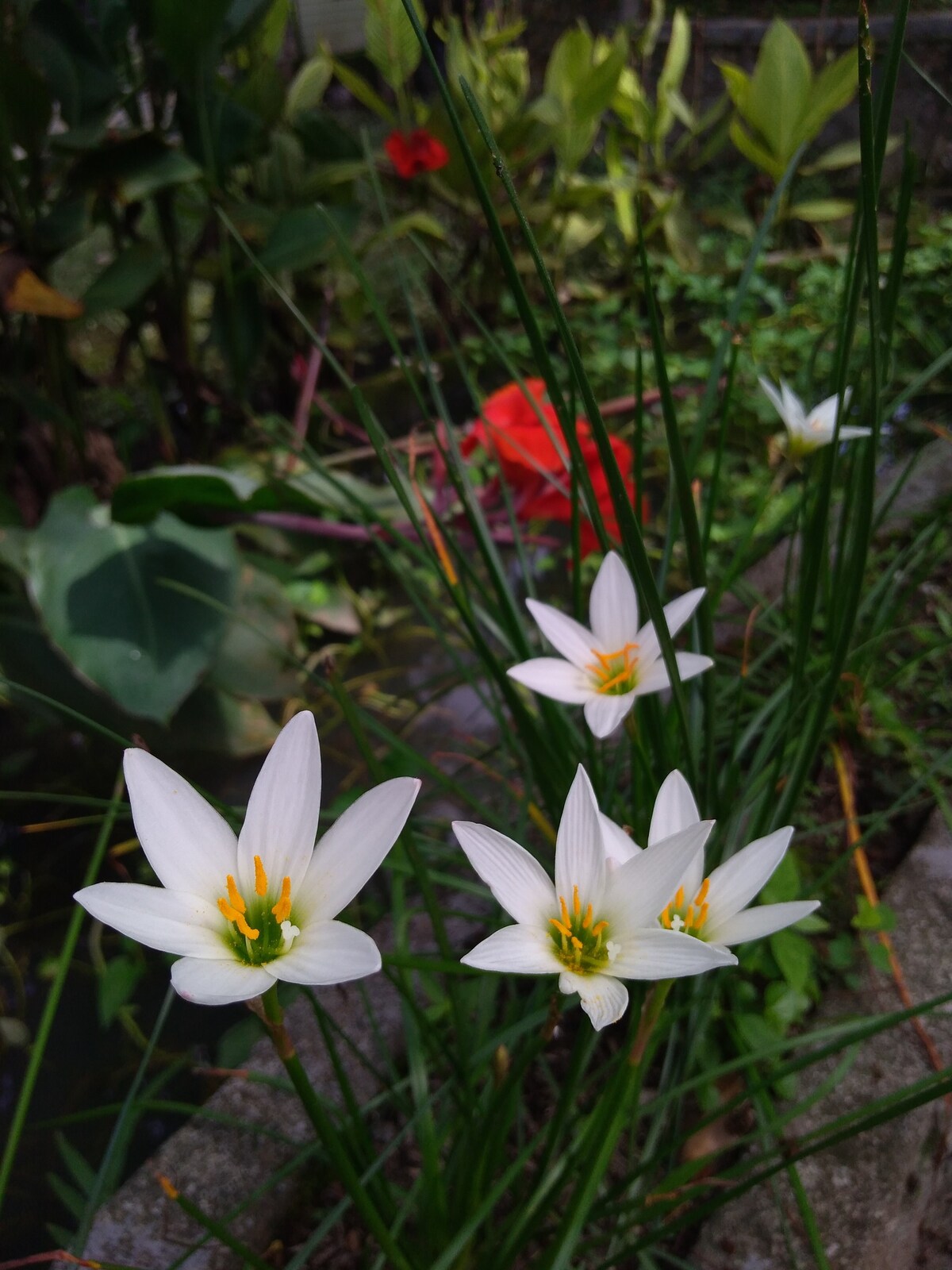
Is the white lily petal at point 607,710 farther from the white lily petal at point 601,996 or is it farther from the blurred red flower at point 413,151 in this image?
the blurred red flower at point 413,151

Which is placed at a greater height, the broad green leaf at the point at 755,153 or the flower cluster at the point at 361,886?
the broad green leaf at the point at 755,153

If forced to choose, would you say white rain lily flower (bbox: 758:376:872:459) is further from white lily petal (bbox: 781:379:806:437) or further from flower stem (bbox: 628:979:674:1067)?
flower stem (bbox: 628:979:674:1067)

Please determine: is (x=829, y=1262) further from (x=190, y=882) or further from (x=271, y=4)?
(x=271, y=4)

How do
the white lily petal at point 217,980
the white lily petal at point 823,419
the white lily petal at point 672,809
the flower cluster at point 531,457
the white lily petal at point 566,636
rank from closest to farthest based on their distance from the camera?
the white lily petal at point 217,980 < the white lily petal at point 672,809 < the white lily petal at point 566,636 < the white lily petal at point 823,419 < the flower cluster at point 531,457

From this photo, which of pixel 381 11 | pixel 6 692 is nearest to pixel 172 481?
pixel 6 692

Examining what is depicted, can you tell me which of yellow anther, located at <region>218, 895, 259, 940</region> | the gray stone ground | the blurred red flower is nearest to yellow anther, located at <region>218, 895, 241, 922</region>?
yellow anther, located at <region>218, 895, 259, 940</region>

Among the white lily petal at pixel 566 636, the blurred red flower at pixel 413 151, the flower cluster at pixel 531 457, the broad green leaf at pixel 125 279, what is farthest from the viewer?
the blurred red flower at pixel 413 151

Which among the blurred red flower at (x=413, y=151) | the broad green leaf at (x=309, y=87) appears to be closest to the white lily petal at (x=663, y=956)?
the blurred red flower at (x=413, y=151)
